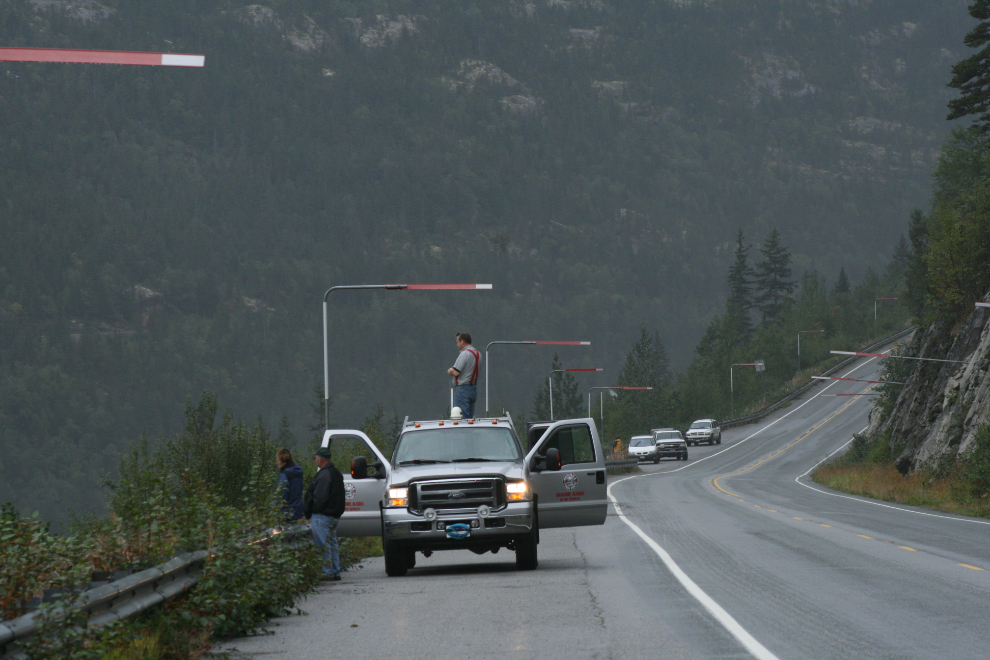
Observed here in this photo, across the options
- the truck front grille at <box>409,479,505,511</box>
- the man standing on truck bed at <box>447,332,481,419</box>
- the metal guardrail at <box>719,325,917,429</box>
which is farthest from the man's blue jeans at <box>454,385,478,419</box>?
the metal guardrail at <box>719,325,917,429</box>

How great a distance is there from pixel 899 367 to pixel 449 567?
2597 inches

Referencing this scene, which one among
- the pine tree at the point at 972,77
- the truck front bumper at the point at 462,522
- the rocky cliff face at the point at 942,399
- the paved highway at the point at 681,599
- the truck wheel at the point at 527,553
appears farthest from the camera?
the pine tree at the point at 972,77

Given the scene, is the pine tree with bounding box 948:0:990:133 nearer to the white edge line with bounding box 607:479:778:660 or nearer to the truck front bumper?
the white edge line with bounding box 607:479:778:660

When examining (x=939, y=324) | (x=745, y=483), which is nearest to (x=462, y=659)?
(x=745, y=483)

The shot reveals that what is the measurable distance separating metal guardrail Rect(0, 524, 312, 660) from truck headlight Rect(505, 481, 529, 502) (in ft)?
17.3

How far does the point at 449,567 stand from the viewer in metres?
18.1

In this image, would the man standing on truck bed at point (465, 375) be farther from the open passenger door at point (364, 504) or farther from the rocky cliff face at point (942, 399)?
the rocky cliff face at point (942, 399)

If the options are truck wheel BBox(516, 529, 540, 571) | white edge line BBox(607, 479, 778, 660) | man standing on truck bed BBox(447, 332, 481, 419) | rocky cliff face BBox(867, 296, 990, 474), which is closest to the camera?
white edge line BBox(607, 479, 778, 660)

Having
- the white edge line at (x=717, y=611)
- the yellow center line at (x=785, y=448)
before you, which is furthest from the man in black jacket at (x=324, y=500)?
the yellow center line at (x=785, y=448)

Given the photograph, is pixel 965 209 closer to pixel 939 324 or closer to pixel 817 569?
pixel 939 324

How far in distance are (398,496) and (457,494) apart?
2.53 ft

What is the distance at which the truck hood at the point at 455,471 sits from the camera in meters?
15.6

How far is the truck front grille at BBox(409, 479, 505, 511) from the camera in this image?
15.5m

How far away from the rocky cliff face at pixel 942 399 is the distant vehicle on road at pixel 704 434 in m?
19.0
